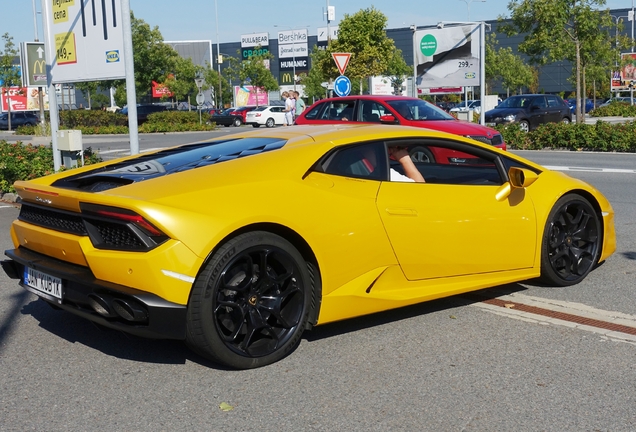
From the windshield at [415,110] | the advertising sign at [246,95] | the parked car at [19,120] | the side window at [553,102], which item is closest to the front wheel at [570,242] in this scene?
the windshield at [415,110]

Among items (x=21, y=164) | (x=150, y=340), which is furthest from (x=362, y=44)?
(x=150, y=340)

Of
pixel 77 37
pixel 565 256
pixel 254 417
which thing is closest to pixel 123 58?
pixel 77 37

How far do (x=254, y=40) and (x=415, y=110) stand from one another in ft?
336

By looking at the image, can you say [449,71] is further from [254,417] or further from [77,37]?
[254,417]

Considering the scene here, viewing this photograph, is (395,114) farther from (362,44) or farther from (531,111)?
(362,44)

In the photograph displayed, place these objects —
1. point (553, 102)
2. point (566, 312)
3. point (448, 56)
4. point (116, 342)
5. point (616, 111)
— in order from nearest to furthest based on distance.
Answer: point (116, 342)
point (566, 312)
point (448, 56)
point (553, 102)
point (616, 111)

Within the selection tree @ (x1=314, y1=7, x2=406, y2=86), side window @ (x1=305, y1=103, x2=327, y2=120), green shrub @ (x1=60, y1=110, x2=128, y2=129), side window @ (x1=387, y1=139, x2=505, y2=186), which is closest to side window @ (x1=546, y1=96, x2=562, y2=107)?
side window @ (x1=305, y1=103, x2=327, y2=120)

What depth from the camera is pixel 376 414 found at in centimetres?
370

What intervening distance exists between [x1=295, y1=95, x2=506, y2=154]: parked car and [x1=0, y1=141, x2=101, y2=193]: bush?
5.01 m

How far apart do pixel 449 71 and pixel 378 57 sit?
78.8ft

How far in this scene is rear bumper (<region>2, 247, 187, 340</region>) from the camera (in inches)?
157

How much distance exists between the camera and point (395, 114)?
15359 millimetres

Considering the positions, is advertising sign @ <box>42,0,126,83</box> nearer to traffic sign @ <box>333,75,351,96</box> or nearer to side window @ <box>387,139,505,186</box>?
side window @ <box>387,139,505,186</box>

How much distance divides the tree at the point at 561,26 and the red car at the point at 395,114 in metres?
14.6
